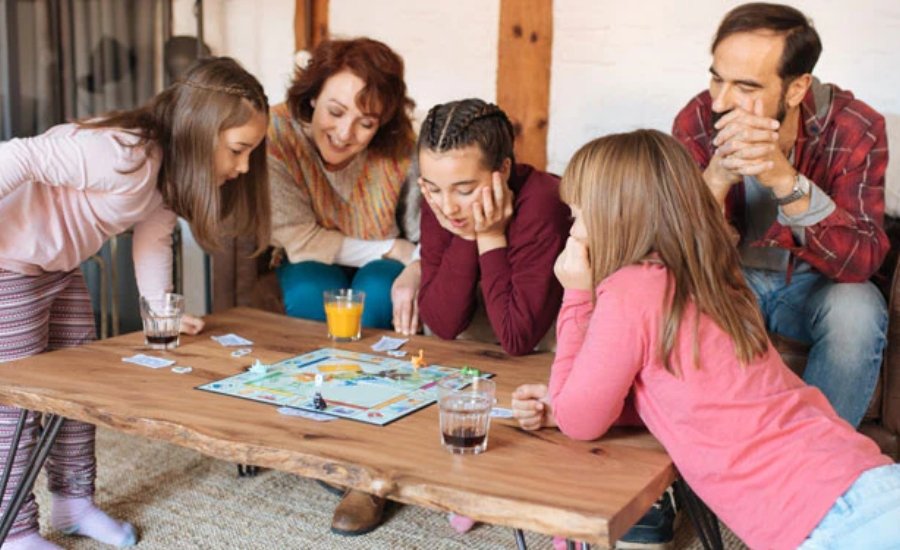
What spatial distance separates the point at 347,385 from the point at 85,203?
79 centimetres

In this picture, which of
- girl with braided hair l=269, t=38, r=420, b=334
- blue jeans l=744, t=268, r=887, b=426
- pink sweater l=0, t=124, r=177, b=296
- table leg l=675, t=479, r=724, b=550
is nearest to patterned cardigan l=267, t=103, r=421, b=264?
girl with braided hair l=269, t=38, r=420, b=334

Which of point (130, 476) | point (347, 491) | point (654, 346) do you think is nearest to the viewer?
point (654, 346)

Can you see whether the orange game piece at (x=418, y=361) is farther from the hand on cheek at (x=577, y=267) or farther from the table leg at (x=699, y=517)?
the table leg at (x=699, y=517)

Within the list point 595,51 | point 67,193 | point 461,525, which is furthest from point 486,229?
point 595,51

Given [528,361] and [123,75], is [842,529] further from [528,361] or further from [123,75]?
[123,75]

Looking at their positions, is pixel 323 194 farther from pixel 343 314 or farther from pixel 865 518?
pixel 865 518

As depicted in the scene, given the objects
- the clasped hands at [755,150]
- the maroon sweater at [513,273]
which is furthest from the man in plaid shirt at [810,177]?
the maroon sweater at [513,273]

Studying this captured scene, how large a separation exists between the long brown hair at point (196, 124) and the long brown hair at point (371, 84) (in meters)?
0.49

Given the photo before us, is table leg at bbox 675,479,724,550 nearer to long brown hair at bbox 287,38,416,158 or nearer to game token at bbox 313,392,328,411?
game token at bbox 313,392,328,411

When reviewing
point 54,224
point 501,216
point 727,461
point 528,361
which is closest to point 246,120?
point 54,224

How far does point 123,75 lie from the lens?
382cm

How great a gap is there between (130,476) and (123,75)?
1963 millimetres

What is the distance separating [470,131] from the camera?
200 cm

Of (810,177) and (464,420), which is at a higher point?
(810,177)
